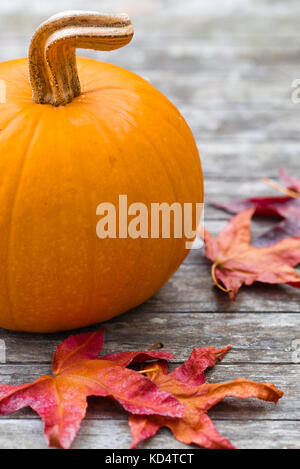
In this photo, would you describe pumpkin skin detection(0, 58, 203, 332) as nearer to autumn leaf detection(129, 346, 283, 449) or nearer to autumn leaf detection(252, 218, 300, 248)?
autumn leaf detection(129, 346, 283, 449)

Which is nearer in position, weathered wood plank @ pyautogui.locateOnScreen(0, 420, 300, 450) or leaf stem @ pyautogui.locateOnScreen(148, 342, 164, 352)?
weathered wood plank @ pyautogui.locateOnScreen(0, 420, 300, 450)

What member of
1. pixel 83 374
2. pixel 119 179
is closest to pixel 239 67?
pixel 119 179

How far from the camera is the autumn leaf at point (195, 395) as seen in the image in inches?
39.9

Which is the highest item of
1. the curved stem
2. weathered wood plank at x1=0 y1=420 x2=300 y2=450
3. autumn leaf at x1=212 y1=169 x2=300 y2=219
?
autumn leaf at x1=212 y1=169 x2=300 y2=219

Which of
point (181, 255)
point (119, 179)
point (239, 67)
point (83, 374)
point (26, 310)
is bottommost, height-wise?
point (83, 374)

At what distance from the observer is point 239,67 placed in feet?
9.54

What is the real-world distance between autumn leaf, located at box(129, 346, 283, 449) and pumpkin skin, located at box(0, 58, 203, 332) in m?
0.19

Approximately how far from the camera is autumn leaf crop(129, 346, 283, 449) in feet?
3.32

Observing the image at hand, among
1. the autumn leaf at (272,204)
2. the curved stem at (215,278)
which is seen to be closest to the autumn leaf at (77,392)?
the curved stem at (215,278)

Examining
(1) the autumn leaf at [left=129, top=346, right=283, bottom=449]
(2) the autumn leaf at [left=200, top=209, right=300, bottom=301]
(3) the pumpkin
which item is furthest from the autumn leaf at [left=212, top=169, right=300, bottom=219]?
(1) the autumn leaf at [left=129, top=346, right=283, bottom=449]

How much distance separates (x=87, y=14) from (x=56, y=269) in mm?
483

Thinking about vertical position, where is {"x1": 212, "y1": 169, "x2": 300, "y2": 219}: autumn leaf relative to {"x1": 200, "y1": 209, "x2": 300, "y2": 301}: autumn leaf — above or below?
above

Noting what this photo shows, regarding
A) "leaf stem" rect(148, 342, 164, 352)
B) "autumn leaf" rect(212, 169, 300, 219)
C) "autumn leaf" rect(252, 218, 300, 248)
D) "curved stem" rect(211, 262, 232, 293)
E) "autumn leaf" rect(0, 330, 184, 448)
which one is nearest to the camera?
"autumn leaf" rect(0, 330, 184, 448)
